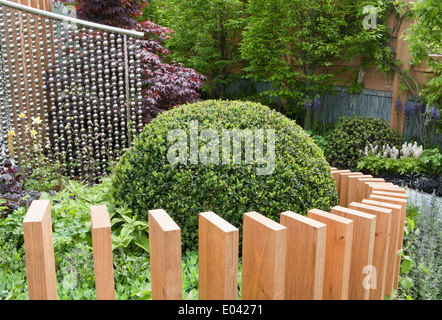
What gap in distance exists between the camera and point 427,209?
3.93 m

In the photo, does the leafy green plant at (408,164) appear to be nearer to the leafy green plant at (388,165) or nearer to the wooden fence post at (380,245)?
the leafy green plant at (388,165)

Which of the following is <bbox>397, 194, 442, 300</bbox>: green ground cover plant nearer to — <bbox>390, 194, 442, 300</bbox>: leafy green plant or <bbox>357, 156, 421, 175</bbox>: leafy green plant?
<bbox>390, 194, 442, 300</bbox>: leafy green plant

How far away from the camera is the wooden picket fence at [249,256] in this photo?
1400mm

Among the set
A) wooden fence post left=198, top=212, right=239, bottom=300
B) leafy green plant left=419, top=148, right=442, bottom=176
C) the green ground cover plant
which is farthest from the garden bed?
wooden fence post left=198, top=212, right=239, bottom=300

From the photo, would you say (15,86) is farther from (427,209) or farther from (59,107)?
(427,209)

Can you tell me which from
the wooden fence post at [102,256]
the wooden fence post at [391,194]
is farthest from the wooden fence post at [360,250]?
the wooden fence post at [102,256]

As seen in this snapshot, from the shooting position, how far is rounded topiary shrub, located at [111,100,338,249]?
2.46 m

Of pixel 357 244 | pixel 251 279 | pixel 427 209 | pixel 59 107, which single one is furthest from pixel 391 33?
pixel 251 279

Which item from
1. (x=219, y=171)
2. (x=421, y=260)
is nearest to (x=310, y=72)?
(x=421, y=260)

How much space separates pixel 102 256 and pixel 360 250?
1.15 meters

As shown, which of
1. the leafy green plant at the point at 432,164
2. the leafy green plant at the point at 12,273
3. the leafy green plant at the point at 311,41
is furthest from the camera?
the leafy green plant at the point at 311,41

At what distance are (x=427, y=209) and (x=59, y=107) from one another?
14.3ft

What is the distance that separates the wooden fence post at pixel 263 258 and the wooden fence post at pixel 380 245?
76 centimetres

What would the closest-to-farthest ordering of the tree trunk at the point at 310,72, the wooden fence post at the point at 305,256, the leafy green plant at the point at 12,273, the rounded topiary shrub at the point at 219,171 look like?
1. the wooden fence post at the point at 305,256
2. the leafy green plant at the point at 12,273
3. the rounded topiary shrub at the point at 219,171
4. the tree trunk at the point at 310,72
